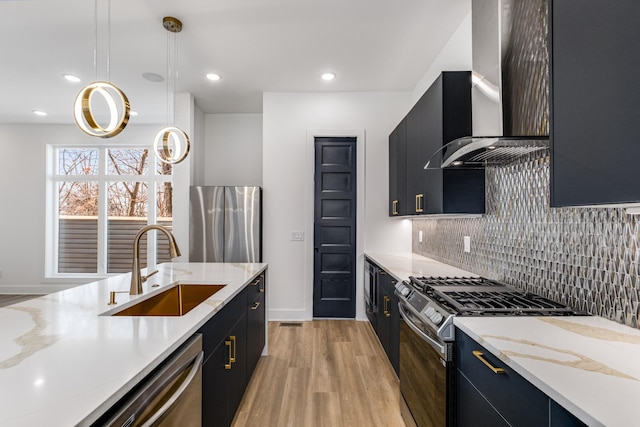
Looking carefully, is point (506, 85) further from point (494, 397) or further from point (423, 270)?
point (494, 397)

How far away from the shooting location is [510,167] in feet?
6.73

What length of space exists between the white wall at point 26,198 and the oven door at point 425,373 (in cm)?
563

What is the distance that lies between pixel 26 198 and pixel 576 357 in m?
7.70

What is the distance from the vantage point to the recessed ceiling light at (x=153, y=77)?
379cm

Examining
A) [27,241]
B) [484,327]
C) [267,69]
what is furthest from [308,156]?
[27,241]

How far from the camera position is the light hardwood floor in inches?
84.3

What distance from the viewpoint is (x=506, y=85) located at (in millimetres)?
1825

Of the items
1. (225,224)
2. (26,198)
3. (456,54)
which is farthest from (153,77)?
(26,198)

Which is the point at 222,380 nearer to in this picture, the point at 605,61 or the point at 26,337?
the point at 26,337

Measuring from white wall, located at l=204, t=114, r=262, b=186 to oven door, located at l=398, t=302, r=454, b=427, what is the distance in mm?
3651

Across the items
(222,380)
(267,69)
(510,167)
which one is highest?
(267,69)

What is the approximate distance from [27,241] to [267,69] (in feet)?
18.0

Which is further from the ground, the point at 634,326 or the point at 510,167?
the point at 510,167

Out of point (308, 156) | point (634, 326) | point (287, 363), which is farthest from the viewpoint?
point (308, 156)
